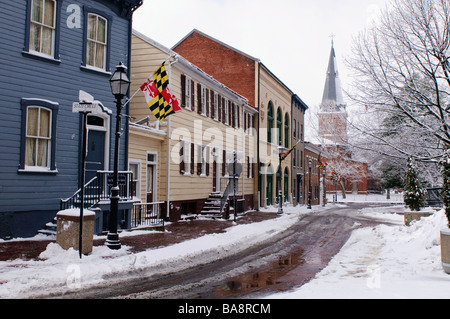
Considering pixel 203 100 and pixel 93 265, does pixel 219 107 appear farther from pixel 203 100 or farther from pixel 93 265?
pixel 93 265

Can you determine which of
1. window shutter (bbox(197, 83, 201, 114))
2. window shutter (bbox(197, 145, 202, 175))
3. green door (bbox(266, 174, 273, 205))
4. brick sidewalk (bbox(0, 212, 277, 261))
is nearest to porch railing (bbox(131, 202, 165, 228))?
brick sidewalk (bbox(0, 212, 277, 261))

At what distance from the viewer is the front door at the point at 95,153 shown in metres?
15.2

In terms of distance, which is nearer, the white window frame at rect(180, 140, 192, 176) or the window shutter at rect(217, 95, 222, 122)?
the white window frame at rect(180, 140, 192, 176)

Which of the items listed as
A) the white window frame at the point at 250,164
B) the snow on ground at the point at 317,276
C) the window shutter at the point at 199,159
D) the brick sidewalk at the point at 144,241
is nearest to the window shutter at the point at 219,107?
the window shutter at the point at 199,159

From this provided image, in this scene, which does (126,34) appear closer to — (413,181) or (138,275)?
(138,275)

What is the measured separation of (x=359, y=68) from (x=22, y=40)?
505 inches

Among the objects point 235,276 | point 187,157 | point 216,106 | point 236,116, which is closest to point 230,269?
point 235,276

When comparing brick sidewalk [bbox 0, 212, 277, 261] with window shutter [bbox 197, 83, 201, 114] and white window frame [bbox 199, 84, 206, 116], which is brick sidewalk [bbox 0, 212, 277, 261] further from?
white window frame [bbox 199, 84, 206, 116]

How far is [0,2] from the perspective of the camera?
41.2 feet

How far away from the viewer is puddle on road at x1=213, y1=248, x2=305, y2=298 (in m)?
7.93

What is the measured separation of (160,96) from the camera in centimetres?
1655

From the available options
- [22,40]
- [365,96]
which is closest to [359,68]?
[365,96]

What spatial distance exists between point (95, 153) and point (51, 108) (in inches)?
97.2

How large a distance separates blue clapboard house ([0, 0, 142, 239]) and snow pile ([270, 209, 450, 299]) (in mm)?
7255
